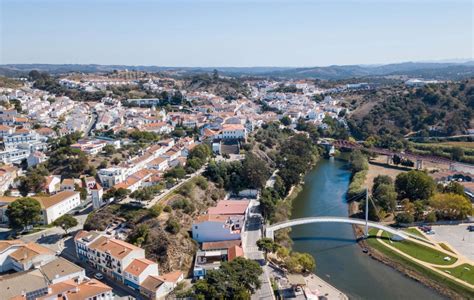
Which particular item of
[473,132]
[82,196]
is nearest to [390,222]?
[82,196]

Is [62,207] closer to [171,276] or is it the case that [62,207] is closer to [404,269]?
[171,276]

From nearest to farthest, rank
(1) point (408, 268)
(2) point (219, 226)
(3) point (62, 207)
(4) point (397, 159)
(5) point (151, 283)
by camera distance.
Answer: (5) point (151, 283) < (1) point (408, 268) < (2) point (219, 226) < (3) point (62, 207) < (4) point (397, 159)

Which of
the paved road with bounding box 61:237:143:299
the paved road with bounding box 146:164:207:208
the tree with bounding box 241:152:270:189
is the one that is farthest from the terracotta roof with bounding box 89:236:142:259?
the tree with bounding box 241:152:270:189

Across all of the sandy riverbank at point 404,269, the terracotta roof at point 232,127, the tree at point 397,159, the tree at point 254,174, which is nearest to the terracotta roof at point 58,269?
the tree at point 254,174

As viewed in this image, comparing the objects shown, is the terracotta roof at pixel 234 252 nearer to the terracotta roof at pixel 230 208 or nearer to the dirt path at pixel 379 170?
the terracotta roof at pixel 230 208

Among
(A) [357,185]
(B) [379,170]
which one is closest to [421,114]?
(B) [379,170]

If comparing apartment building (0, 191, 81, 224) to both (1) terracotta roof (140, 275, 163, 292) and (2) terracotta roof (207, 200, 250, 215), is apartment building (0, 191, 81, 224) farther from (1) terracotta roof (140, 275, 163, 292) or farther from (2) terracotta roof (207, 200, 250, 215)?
(1) terracotta roof (140, 275, 163, 292)

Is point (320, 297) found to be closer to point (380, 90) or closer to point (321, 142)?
point (321, 142)
